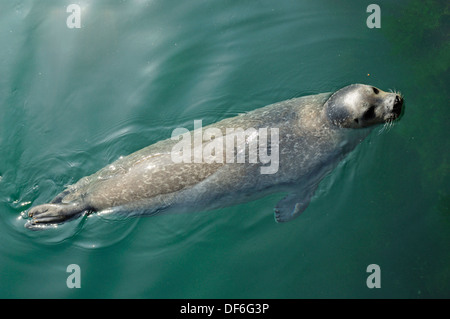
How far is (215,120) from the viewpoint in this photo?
24.0 feet

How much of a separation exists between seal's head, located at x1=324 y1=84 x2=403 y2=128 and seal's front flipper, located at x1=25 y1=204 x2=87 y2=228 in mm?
3904

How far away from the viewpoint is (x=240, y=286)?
6000 mm

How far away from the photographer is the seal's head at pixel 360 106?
20.5 ft

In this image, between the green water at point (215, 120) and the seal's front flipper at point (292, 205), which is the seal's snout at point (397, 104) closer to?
the green water at point (215, 120)

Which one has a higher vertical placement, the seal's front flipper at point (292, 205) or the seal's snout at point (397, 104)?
the seal's snout at point (397, 104)

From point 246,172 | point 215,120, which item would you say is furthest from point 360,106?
point 215,120

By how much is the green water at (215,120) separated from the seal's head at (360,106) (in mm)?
513

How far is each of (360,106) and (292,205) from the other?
173 cm

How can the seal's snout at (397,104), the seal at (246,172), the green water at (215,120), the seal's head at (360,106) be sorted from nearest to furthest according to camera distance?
the seal at (246,172)
the green water at (215,120)
the seal's head at (360,106)
the seal's snout at (397,104)

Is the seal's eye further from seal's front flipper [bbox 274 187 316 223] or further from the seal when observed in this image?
seal's front flipper [bbox 274 187 316 223]

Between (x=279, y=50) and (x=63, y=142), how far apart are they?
4.17 meters

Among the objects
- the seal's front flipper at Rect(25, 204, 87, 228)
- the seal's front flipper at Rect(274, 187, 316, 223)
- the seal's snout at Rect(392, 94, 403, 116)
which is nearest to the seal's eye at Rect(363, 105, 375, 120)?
the seal's snout at Rect(392, 94, 403, 116)

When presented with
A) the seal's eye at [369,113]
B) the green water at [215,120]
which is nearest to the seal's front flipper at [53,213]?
the green water at [215,120]
